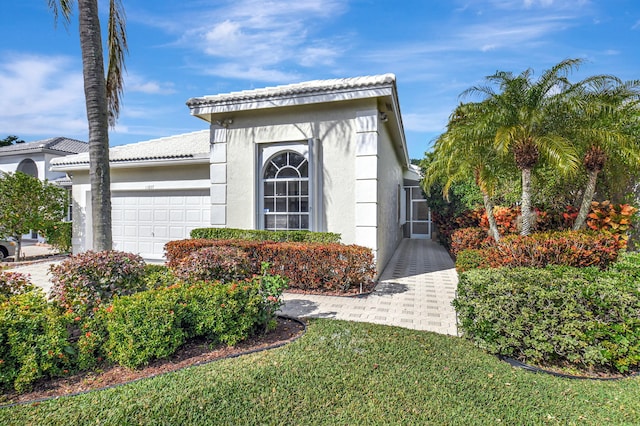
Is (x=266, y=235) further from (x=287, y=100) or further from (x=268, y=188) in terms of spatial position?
(x=287, y=100)

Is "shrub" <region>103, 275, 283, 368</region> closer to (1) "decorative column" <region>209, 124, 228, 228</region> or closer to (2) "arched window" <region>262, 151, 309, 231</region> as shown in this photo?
(2) "arched window" <region>262, 151, 309, 231</region>

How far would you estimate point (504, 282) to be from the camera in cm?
442

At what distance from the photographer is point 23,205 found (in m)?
13.2

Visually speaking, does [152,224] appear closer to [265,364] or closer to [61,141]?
[265,364]

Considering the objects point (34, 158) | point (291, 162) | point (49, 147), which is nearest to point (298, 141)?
point (291, 162)

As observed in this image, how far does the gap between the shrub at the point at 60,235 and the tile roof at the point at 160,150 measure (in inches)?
105

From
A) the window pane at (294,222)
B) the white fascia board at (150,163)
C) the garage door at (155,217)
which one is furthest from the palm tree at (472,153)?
the garage door at (155,217)

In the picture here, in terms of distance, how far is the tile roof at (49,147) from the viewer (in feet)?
69.8

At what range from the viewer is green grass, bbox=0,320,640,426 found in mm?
2973

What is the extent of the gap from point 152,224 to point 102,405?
33.8 feet

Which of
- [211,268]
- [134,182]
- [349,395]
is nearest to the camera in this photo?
[349,395]

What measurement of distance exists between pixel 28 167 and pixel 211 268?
23941mm

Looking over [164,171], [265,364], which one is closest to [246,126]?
[164,171]

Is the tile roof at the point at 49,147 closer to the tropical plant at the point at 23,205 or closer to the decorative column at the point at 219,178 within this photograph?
the tropical plant at the point at 23,205
